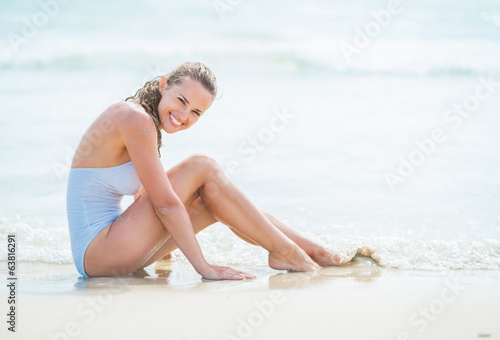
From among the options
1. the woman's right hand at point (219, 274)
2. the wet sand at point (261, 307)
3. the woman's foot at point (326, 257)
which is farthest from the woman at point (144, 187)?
the woman's foot at point (326, 257)

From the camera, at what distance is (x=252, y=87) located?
41.8ft

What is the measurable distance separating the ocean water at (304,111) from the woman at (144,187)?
33cm

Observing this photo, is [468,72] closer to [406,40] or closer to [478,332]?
[406,40]

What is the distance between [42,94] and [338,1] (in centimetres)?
1004

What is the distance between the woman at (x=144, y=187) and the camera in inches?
145

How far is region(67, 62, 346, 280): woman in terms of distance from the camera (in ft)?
12.1

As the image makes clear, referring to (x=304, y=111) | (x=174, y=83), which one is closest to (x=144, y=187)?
(x=174, y=83)

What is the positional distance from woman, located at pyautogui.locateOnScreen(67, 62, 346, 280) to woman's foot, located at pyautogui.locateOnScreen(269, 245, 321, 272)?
0.90 ft

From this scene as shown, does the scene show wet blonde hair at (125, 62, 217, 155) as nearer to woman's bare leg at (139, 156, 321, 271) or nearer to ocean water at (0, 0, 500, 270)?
ocean water at (0, 0, 500, 270)

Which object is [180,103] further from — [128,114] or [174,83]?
[128,114]

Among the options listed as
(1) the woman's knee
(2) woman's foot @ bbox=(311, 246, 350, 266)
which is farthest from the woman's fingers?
(2) woman's foot @ bbox=(311, 246, 350, 266)

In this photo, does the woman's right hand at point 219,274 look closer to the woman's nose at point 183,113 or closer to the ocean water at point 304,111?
the ocean water at point 304,111

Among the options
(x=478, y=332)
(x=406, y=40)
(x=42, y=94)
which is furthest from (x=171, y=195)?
(x=406, y=40)

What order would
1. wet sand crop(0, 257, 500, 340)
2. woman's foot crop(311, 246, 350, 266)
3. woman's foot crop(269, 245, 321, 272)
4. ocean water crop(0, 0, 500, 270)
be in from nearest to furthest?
wet sand crop(0, 257, 500, 340) → woman's foot crop(269, 245, 321, 272) → woman's foot crop(311, 246, 350, 266) → ocean water crop(0, 0, 500, 270)
